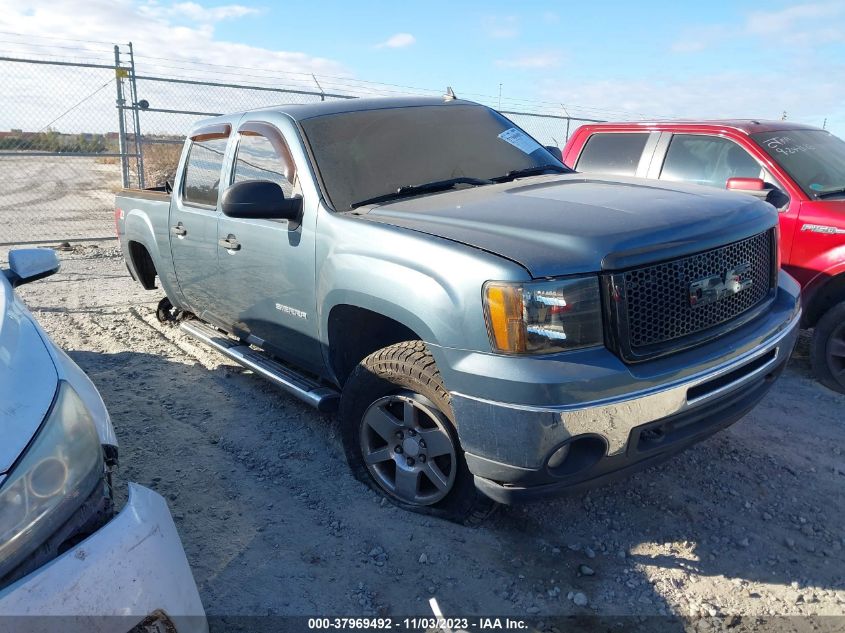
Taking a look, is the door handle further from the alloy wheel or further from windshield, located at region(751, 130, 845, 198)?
windshield, located at region(751, 130, 845, 198)

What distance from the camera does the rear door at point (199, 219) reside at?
422 cm

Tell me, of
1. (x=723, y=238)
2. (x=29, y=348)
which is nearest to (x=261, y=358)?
(x=29, y=348)

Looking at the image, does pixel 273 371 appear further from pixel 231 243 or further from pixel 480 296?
pixel 480 296

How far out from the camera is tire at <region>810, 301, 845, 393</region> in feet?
14.9

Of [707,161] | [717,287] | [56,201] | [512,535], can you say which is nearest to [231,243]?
[512,535]

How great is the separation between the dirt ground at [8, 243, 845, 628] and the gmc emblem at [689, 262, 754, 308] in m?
1.06

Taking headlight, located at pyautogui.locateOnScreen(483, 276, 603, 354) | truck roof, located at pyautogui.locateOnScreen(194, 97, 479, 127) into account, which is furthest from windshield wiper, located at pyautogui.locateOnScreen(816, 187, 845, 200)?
headlight, located at pyautogui.locateOnScreen(483, 276, 603, 354)

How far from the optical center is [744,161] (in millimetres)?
5238

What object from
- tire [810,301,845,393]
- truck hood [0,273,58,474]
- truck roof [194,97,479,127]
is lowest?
tire [810,301,845,393]

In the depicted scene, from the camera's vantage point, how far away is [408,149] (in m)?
3.62

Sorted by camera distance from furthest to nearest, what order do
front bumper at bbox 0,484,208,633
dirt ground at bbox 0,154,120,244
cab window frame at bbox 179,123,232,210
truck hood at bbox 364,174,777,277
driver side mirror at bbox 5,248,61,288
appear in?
dirt ground at bbox 0,154,120,244, cab window frame at bbox 179,123,232,210, driver side mirror at bbox 5,248,61,288, truck hood at bbox 364,174,777,277, front bumper at bbox 0,484,208,633

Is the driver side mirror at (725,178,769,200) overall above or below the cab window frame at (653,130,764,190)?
below

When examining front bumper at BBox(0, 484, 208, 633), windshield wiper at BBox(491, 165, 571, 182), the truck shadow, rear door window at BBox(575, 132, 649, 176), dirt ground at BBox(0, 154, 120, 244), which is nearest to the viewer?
front bumper at BBox(0, 484, 208, 633)

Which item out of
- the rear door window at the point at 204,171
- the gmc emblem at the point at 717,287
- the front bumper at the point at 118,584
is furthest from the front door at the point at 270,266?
the gmc emblem at the point at 717,287
